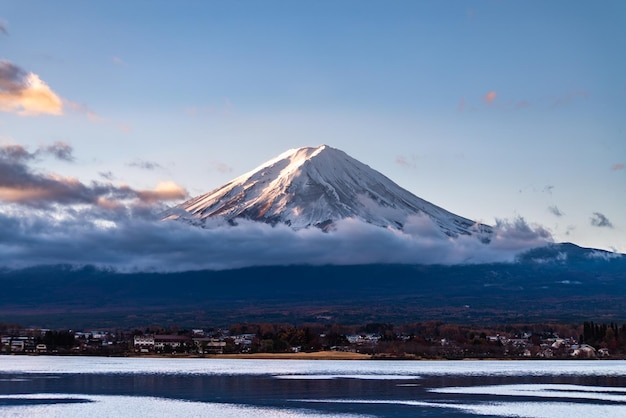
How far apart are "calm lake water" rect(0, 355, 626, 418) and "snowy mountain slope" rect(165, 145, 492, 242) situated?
12544cm

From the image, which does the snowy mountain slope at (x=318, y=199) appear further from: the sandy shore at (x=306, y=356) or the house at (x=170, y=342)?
the sandy shore at (x=306, y=356)

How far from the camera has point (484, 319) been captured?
4707 inches

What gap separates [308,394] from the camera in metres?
37.2

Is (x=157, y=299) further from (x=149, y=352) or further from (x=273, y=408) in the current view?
(x=273, y=408)

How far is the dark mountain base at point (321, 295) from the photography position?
125 metres

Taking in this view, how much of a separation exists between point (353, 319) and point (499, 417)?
297 feet

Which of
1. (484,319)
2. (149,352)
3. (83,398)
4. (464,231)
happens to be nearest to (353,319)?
(484,319)

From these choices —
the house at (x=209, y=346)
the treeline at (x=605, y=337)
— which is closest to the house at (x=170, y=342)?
the house at (x=209, y=346)

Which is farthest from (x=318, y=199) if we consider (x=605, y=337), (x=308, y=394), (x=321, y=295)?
(x=308, y=394)

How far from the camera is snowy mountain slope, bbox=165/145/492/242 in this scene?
589 ft

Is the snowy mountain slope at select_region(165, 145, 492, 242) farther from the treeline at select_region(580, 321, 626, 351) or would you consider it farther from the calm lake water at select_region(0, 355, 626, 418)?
the calm lake water at select_region(0, 355, 626, 418)

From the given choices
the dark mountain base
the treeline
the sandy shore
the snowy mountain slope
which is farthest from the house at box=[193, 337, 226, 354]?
the snowy mountain slope

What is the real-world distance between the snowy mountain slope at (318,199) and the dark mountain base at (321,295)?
9796 millimetres

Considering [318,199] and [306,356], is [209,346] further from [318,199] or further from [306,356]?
[318,199]
